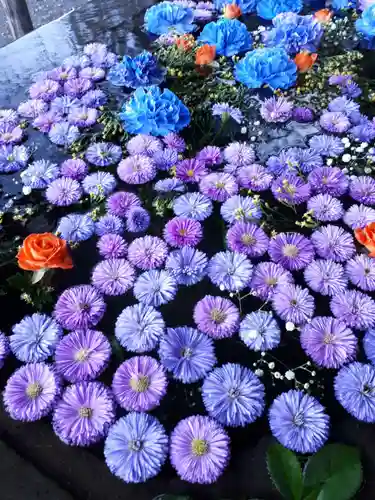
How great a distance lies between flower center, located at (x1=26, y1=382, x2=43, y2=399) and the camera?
2.84 ft

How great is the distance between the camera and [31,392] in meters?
0.87

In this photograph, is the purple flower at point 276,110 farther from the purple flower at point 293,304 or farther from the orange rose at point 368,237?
the purple flower at point 293,304

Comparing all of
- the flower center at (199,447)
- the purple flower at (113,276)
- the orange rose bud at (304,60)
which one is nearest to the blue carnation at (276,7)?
the orange rose bud at (304,60)

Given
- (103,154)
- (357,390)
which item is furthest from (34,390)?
(103,154)

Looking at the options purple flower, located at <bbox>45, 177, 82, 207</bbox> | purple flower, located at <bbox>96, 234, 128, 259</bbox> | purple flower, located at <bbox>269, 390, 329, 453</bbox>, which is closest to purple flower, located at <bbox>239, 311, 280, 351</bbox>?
purple flower, located at <bbox>269, 390, 329, 453</bbox>

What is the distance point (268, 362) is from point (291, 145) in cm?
68

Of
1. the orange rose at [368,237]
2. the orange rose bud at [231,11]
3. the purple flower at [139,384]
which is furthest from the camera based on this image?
the orange rose bud at [231,11]

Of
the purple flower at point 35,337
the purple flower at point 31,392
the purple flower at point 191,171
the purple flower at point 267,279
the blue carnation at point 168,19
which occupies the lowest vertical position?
the purple flower at point 267,279

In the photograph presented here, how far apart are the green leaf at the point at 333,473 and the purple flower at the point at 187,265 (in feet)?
1.38

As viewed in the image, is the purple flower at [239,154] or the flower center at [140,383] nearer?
the flower center at [140,383]

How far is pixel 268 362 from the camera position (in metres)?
0.93

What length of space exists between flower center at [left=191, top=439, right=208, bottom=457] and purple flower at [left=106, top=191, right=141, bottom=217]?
569 millimetres

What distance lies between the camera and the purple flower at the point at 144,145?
4.37 feet

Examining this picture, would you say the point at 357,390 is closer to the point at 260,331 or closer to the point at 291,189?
the point at 260,331
